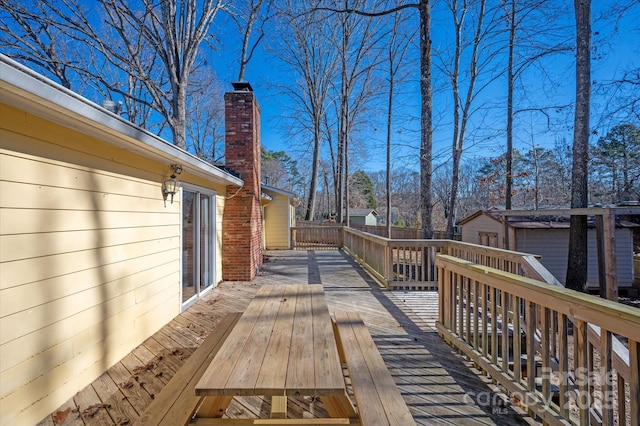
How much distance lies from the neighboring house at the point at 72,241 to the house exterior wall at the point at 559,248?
10.3 m

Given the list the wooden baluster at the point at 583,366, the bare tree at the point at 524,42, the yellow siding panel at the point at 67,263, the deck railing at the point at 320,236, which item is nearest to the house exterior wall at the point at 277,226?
the deck railing at the point at 320,236

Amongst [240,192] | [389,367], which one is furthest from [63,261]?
[240,192]

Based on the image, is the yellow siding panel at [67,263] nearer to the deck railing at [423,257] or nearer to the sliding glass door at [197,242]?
the sliding glass door at [197,242]

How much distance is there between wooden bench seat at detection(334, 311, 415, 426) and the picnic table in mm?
154

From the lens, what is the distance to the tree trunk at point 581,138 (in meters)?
6.46

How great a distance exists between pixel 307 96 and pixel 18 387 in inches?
743

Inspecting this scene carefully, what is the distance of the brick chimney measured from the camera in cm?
639

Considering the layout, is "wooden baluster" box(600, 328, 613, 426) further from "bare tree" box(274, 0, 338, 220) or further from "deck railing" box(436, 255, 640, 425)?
"bare tree" box(274, 0, 338, 220)

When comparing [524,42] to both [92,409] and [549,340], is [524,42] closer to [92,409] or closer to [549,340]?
[549,340]

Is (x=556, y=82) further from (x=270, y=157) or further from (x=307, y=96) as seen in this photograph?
(x=270, y=157)

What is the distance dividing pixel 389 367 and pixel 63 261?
2881mm

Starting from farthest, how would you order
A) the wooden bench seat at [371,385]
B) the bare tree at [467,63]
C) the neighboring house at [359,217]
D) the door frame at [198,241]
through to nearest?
the neighboring house at [359,217] → the bare tree at [467,63] → the door frame at [198,241] → the wooden bench seat at [371,385]

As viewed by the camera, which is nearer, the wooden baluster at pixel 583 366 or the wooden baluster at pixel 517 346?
the wooden baluster at pixel 583 366

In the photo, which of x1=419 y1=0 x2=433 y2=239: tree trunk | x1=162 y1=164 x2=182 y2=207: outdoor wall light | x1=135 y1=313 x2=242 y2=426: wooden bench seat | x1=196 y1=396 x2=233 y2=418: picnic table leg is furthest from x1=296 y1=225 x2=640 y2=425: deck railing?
x1=162 y1=164 x2=182 y2=207: outdoor wall light
